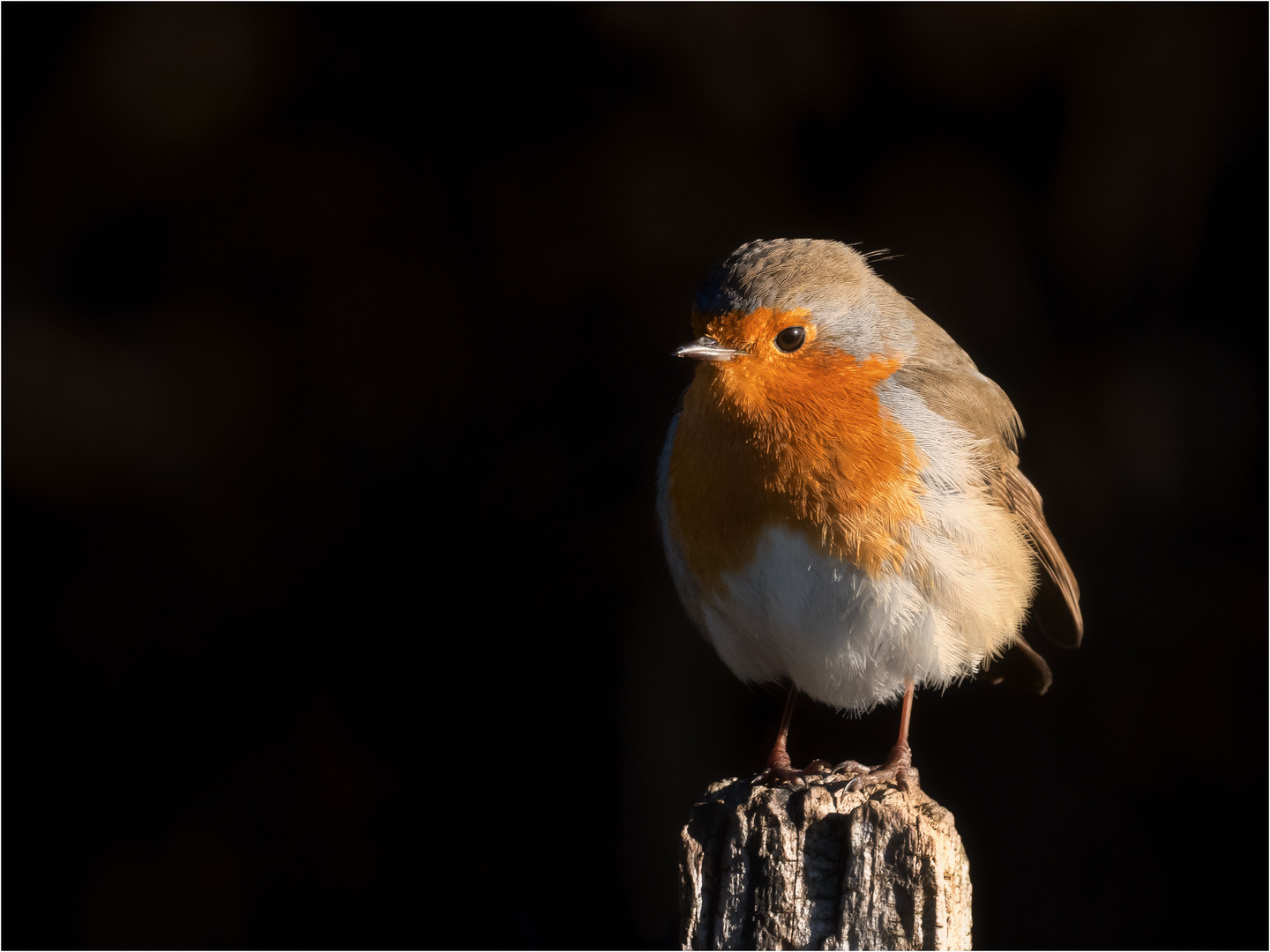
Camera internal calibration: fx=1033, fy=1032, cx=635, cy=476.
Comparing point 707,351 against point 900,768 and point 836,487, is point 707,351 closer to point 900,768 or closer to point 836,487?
point 836,487

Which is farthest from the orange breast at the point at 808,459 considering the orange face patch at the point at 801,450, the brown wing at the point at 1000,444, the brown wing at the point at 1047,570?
the brown wing at the point at 1047,570

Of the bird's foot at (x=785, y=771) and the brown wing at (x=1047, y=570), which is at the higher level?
the brown wing at (x=1047, y=570)

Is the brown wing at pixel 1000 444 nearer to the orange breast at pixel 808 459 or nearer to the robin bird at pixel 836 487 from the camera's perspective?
the robin bird at pixel 836 487

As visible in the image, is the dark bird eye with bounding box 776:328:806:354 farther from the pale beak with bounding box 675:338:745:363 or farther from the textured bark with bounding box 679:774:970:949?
the textured bark with bounding box 679:774:970:949

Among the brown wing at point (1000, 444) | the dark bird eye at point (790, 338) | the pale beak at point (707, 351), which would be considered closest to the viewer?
the pale beak at point (707, 351)

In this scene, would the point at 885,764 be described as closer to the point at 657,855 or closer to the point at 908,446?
the point at 908,446

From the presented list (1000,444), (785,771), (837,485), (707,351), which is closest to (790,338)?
(707,351)

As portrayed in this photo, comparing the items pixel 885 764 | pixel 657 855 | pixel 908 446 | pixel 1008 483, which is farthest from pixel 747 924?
pixel 657 855

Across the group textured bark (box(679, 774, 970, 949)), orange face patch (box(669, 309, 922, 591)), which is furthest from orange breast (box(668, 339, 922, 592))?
textured bark (box(679, 774, 970, 949))
